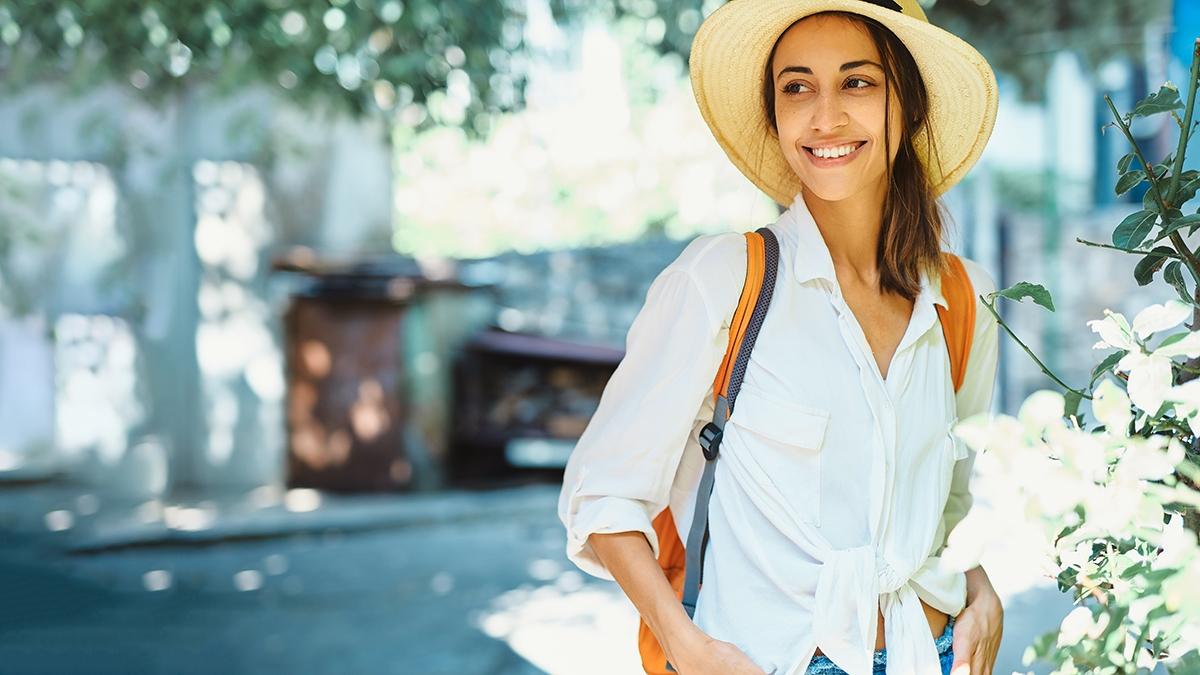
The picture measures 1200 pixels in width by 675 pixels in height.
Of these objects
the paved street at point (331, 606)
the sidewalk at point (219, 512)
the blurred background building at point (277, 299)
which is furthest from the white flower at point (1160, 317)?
the sidewalk at point (219, 512)

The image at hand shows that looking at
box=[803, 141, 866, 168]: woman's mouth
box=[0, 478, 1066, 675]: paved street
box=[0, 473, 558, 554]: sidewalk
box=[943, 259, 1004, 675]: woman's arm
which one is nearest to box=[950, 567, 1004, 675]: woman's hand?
box=[943, 259, 1004, 675]: woman's arm

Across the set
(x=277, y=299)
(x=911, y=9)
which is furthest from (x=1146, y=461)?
Answer: (x=277, y=299)

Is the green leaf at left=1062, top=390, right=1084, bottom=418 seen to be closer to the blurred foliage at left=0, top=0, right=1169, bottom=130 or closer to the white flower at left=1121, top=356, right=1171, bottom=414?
the white flower at left=1121, top=356, right=1171, bottom=414

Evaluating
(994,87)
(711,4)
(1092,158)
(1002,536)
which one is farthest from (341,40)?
(1092,158)

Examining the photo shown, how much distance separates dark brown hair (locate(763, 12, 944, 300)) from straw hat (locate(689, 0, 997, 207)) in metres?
0.02

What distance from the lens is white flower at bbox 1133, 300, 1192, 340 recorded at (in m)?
1.17

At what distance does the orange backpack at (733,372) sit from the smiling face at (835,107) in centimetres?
13

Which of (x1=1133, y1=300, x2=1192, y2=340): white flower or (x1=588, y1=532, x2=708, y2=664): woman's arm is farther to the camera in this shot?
(x1=588, y1=532, x2=708, y2=664): woman's arm

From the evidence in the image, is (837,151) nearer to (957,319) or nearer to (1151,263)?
(957,319)

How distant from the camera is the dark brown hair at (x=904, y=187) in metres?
1.88

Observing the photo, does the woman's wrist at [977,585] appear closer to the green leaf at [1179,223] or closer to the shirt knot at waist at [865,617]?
the shirt knot at waist at [865,617]

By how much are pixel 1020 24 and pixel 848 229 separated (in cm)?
736

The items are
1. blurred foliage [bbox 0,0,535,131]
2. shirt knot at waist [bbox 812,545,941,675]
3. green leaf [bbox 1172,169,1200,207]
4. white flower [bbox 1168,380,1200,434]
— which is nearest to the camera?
white flower [bbox 1168,380,1200,434]

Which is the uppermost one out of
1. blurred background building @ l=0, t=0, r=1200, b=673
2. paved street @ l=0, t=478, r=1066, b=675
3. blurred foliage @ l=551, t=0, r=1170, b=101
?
blurred foliage @ l=551, t=0, r=1170, b=101
